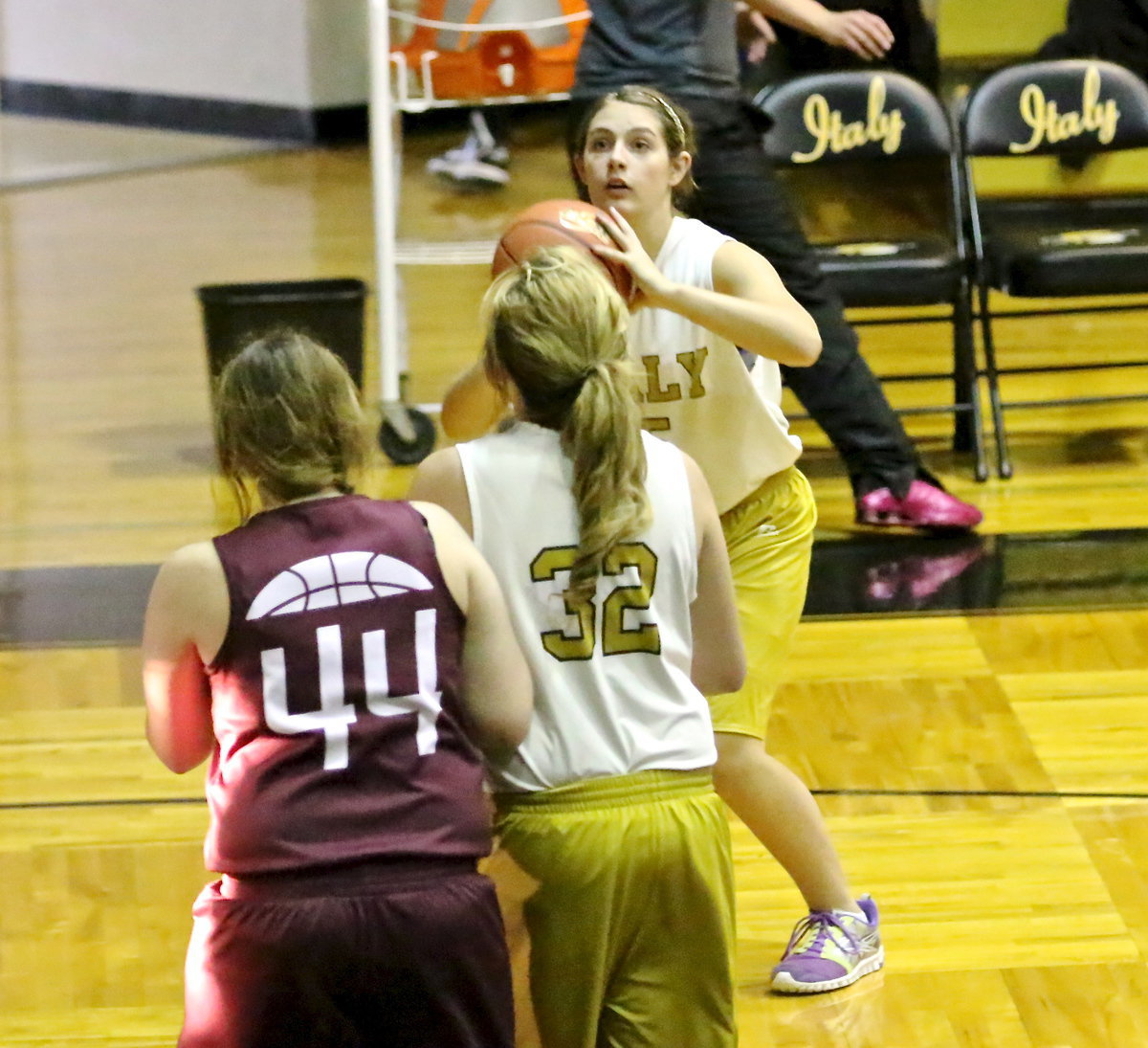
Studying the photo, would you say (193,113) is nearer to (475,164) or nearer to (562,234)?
(475,164)

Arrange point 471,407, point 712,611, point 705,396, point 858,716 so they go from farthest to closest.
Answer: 1. point 858,716
2. point 705,396
3. point 471,407
4. point 712,611

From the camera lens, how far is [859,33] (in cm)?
441

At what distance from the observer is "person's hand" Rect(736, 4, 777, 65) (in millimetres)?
5191

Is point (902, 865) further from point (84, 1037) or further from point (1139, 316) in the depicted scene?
point (1139, 316)

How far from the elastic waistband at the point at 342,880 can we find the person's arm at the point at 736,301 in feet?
2.86

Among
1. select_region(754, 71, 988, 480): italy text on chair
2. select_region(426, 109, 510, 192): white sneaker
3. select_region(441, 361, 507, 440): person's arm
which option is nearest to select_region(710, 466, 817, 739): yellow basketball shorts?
select_region(441, 361, 507, 440): person's arm

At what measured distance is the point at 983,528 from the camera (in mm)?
4539

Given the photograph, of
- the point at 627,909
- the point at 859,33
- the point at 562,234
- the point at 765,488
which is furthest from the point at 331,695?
the point at 859,33

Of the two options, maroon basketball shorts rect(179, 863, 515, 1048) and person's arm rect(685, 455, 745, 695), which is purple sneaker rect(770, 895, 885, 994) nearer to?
person's arm rect(685, 455, 745, 695)

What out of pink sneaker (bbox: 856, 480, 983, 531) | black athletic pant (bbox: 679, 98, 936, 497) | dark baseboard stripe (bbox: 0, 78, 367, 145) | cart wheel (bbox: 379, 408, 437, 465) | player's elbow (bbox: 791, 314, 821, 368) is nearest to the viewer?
player's elbow (bbox: 791, 314, 821, 368)

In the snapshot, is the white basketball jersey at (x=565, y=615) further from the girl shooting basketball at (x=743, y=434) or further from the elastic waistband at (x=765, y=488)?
the elastic waistband at (x=765, y=488)

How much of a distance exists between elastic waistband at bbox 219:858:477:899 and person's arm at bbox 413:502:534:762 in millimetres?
163

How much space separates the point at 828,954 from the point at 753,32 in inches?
137

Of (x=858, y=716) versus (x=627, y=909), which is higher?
(x=627, y=909)
